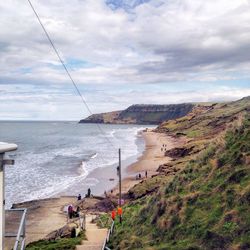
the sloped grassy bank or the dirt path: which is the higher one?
the sloped grassy bank

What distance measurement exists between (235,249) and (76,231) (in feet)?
33.9

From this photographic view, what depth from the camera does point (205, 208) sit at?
50.9ft

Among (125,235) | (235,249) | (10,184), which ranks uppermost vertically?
(235,249)

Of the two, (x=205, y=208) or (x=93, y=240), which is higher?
(x=205, y=208)

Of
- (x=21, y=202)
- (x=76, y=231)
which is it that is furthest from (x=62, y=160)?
(x=76, y=231)

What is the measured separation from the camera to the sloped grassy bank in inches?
543

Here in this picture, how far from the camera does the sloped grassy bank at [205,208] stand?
543 inches

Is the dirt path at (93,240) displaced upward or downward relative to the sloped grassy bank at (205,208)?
downward

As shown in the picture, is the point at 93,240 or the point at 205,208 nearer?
the point at 205,208

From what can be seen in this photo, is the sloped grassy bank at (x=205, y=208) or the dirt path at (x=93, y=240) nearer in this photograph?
the sloped grassy bank at (x=205, y=208)

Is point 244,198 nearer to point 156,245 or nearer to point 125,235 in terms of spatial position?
point 156,245

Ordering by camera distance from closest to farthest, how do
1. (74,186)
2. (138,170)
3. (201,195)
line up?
1. (201,195)
2. (74,186)
3. (138,170)

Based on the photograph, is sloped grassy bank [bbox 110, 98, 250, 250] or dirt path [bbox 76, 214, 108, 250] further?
dirt path [bbox 76, 214, 108, 250]

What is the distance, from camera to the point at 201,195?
16281 mm
